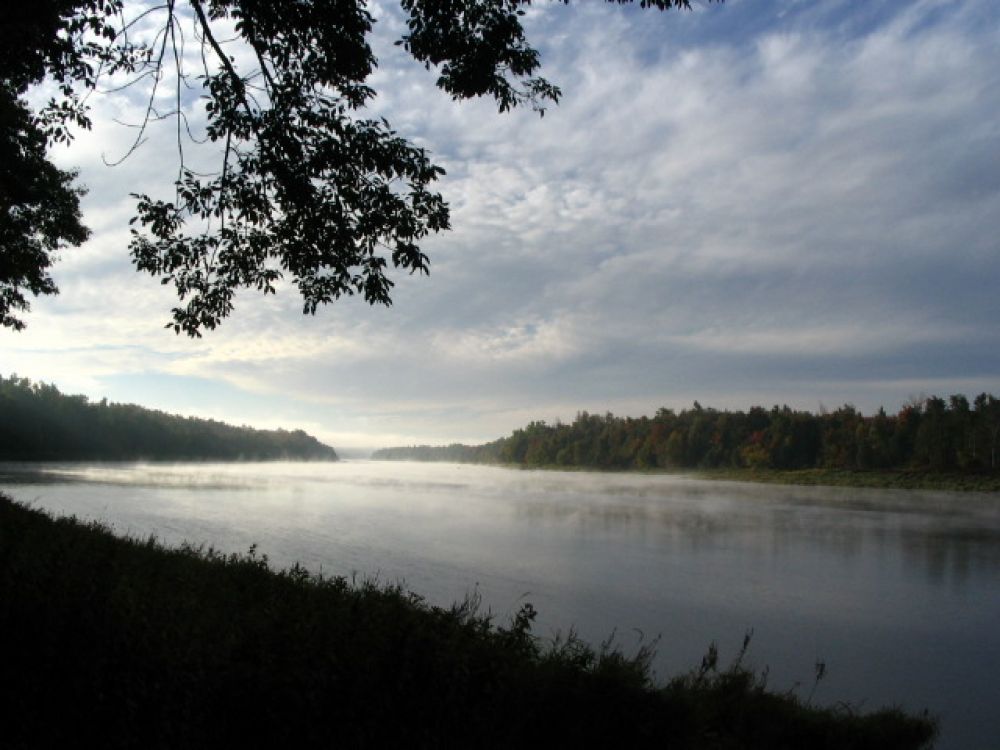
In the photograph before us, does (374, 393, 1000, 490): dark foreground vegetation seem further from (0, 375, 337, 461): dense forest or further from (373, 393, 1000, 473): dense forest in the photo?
(0, 375, 337, 461): dense forest

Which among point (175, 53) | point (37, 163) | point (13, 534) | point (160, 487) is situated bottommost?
point (160, 487)

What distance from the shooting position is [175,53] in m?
7.85

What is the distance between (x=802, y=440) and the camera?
400ft

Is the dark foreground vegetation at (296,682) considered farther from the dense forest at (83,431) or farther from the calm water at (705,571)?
the dense forest at (83,431)

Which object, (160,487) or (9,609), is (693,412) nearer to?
(160,487)

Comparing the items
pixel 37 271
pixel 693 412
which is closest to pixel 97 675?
pixel 37 271

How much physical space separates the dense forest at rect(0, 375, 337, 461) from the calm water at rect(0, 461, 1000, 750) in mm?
77231

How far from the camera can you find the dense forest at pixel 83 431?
342 feet

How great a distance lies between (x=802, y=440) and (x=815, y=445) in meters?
2.84

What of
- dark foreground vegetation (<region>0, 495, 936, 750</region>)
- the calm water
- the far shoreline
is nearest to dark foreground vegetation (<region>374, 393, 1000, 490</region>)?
the far shoreline

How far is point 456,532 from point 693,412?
154135 mm

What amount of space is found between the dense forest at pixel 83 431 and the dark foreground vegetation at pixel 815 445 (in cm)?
9631

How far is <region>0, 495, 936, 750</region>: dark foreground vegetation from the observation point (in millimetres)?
4953

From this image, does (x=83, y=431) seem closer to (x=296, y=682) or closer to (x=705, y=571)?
(x=705, y=571)
